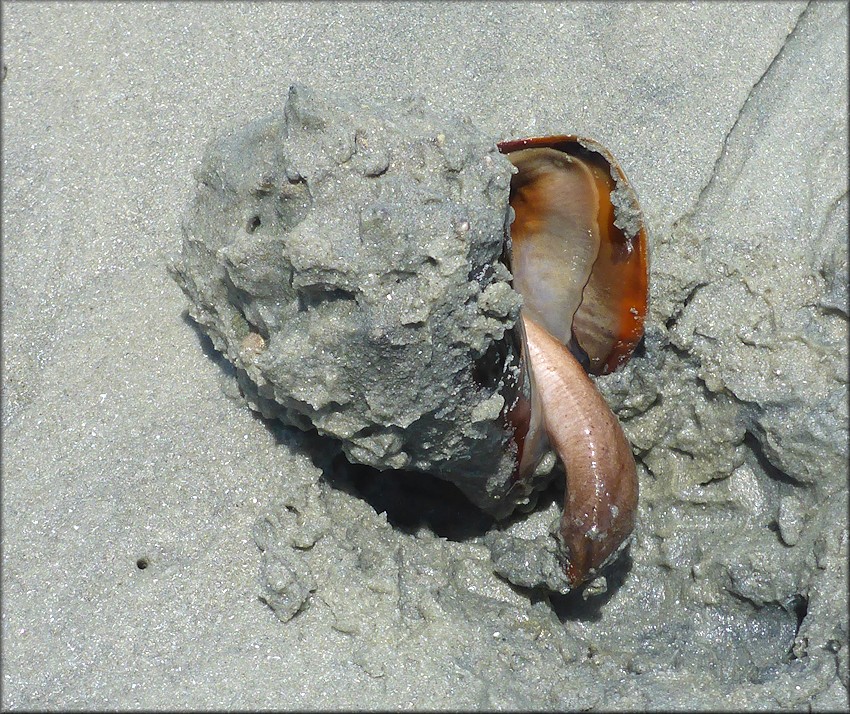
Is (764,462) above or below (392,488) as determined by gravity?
above

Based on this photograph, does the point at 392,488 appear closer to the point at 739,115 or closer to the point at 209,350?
the point at 209,350

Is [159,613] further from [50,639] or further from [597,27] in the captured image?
[597,27]

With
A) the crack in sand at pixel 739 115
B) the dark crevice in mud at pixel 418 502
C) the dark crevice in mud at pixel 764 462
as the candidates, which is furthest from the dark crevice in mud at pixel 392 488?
the crack in sand at pixel 739 115

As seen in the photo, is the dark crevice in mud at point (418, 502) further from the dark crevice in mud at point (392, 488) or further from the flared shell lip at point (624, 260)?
the flared shell lip at point (624, 260)

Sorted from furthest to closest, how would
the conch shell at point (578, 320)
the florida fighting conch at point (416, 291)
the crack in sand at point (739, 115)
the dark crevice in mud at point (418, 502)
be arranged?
the crack in sand at point (739, 115)
the dark crevice in mud at point (418, 502)
the conch shell at point (578, 320)
the florida fighting conch at point (416, 291)

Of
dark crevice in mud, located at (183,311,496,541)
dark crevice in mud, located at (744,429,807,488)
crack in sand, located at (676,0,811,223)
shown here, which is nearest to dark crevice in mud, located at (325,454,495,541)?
dark crevice in mud, located at (183,311,496,541)

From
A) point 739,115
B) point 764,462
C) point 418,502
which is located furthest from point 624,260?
point 418,502

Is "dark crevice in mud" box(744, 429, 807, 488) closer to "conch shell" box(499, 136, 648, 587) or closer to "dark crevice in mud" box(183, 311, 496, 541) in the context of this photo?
"conch shell" box(499, 136, 648, 587)
